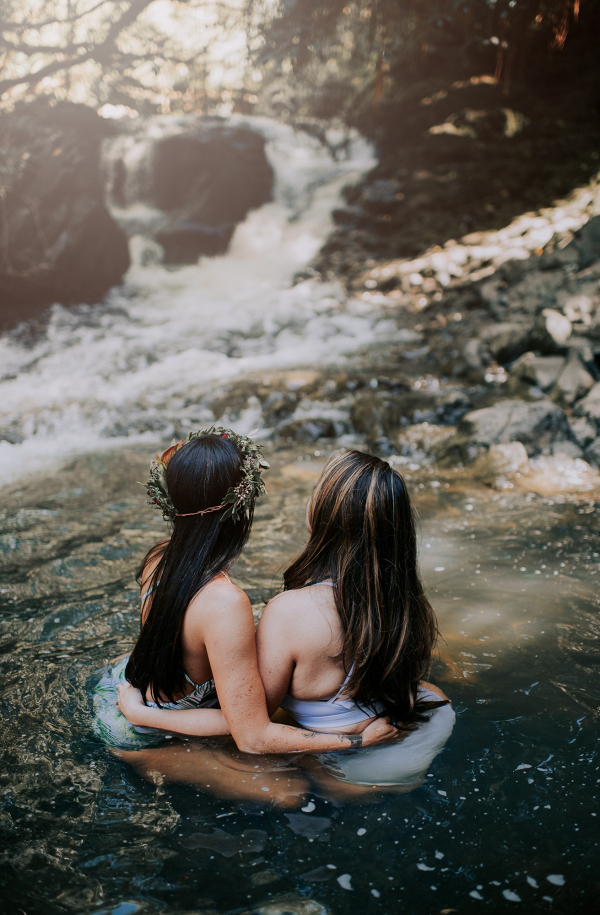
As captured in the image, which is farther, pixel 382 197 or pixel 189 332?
pixel 382 197

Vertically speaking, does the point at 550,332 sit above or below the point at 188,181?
below

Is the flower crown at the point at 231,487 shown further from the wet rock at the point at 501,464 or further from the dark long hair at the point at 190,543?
the wet rock at the point at 501,464

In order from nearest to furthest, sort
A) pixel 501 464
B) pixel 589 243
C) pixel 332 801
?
pixel 332 801, pixel 501 464, pixel 589 243

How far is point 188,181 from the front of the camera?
1627cm

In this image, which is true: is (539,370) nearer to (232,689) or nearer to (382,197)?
(232,689)

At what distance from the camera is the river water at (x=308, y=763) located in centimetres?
180

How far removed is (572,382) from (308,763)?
5886 mm

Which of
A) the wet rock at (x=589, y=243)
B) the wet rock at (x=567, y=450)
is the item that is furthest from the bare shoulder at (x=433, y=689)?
the wet rock at (x=589, y=243)

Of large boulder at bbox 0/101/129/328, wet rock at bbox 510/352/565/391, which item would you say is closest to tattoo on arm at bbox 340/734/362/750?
wet rock at bbox 510/352/565/391

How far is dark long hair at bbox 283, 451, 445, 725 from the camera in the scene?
2.07 meters

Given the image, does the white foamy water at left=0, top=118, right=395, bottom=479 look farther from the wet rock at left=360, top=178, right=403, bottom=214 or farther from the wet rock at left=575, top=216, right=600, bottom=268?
the wet rock at left=575, top=216, right=600, bottom=268

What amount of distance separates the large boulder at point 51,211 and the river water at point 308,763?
28.6ft

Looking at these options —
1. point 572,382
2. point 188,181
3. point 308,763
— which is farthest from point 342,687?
point 188,181

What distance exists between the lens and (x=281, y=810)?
205cm
